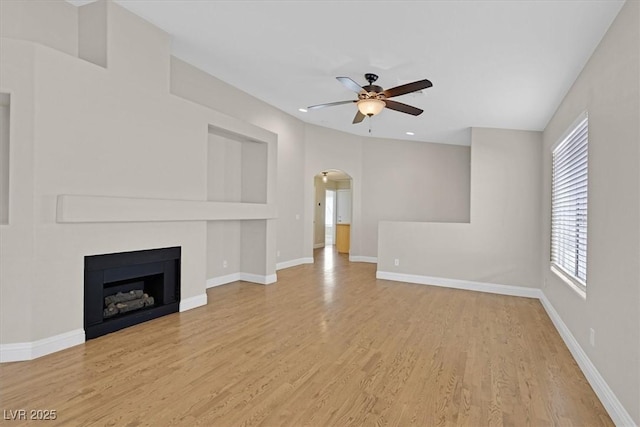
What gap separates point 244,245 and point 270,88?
274cm

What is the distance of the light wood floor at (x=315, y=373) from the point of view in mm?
2299

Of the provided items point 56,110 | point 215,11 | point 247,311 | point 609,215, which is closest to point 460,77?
point 609,215

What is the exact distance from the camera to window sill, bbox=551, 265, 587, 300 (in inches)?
128

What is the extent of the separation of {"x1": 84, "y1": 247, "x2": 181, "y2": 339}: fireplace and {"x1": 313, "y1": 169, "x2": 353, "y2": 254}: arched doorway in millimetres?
7236

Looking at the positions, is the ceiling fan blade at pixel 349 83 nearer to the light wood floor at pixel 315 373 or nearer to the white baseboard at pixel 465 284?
the light wood floor at pixel 315 373

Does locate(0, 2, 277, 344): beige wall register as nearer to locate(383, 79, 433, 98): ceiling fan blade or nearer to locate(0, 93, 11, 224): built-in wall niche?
A: locate(0, 93, 11, 224): built-in wall niche

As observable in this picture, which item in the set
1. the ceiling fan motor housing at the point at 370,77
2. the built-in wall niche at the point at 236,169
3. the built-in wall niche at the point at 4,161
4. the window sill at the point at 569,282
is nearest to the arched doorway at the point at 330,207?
the built-in wall niche at the point at 236,169

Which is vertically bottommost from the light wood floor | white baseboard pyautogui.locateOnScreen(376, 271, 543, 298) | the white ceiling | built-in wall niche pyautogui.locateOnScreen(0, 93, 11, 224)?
the light wood floor

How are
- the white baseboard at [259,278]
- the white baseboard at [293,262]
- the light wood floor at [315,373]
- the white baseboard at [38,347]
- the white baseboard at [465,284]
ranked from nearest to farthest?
the light wood floor at [315,373] < the white baseboard at [38,347] < the white baseboard at [465,284] < the white baseboard at [259,278] < the white baseboard at [293,262]

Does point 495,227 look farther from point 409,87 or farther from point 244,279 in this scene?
point 244,279

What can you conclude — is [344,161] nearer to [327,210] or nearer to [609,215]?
[327,210]

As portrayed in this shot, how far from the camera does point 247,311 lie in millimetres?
4535

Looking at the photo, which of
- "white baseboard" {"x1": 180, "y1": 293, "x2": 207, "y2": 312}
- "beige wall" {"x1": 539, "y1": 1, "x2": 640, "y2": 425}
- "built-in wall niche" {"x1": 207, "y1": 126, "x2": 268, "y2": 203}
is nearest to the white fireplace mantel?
"built-in wall niche" {"x1": 207, "y1": 126, "x2": 268, "y2": 203}

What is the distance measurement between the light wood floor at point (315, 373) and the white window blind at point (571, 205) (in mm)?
851
